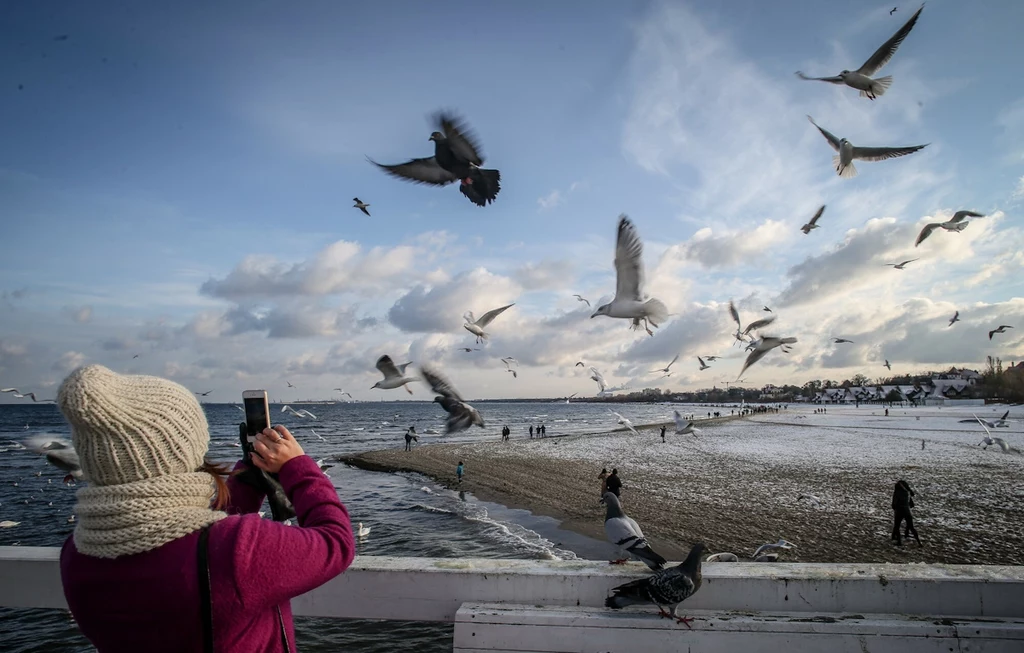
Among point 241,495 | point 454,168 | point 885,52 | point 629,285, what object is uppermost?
point 885,52

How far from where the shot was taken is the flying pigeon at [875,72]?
6578mm

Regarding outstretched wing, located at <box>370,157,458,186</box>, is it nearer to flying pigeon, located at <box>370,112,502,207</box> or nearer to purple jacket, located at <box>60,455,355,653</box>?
flying pigeon, located at <box>370,112,502,207</box>

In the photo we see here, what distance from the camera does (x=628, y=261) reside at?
621 centimetres

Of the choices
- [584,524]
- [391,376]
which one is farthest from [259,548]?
[584,524]

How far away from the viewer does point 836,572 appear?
294 cm

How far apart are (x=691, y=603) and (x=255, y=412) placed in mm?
2419

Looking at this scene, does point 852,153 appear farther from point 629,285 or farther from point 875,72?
point 629,285

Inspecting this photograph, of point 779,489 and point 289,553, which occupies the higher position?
point 289,553

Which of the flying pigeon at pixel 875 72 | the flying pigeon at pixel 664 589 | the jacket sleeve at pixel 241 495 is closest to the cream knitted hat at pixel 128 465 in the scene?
the jacket sleeve at pixel 241 495

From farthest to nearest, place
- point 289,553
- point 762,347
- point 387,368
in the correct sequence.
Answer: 1. point 762,347
2. point 387,368
3. point 289,553

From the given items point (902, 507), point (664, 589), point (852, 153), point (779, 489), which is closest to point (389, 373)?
point (664, 589)

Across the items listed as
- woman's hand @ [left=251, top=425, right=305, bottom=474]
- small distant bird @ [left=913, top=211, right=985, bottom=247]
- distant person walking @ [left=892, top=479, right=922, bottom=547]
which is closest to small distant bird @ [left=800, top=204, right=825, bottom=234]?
small distant bird @ [left=913, top=211, right=985, bottom=247]

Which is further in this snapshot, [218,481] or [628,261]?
[628,261]

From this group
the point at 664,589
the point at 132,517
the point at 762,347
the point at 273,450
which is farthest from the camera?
the point at 762,347
